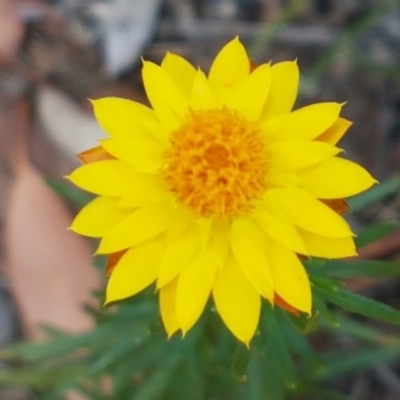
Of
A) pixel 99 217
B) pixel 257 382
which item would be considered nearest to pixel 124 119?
pixel 99 217

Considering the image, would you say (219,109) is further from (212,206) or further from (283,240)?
(283,240)

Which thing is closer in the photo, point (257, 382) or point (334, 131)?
point (334, 131)

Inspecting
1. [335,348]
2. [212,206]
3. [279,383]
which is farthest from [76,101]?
[212,206]

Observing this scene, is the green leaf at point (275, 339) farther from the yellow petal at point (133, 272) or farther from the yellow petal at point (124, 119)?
the yellow petal at point (124, 119)

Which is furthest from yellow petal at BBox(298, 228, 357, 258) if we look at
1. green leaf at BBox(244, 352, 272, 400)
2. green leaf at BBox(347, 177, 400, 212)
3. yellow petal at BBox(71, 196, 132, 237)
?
green leaf at BBox(244, 352, 272, 400)

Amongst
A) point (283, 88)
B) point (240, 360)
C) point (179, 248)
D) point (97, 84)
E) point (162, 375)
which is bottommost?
point (162, 375)

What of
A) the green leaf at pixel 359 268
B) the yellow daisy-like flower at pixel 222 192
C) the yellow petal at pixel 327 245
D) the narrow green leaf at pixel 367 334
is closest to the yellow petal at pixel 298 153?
the yellow daisy-like flower at pixel 222 192

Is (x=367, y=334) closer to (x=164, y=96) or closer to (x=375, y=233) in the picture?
(x=375, y=233)
